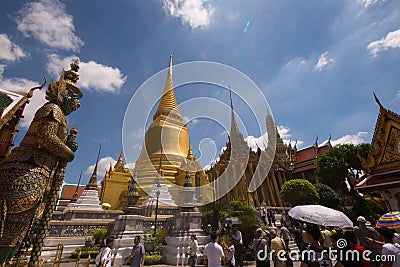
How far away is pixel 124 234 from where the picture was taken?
709 centimetres

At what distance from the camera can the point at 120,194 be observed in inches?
748

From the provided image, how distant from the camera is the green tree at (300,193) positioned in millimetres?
16062

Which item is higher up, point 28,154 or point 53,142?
point 53,142

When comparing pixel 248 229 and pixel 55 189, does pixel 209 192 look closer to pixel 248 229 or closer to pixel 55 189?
pixel 248 229

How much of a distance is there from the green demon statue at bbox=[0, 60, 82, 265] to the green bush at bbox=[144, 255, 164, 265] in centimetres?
471

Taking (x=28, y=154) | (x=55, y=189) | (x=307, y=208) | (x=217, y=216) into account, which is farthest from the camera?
(x=217, y=216)

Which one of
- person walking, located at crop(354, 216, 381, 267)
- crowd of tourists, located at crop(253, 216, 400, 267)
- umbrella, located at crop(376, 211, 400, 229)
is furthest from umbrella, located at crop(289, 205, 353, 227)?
crowd of tourists, located at crop(253, 216, 400, 267)

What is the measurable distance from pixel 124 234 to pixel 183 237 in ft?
6.49

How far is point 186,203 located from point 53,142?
6579 mm

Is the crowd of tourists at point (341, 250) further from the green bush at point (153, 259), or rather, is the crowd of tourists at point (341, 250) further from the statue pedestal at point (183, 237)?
the green bush at point (153, 259)

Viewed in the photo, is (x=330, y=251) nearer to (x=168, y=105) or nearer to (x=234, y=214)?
(x=234, y=214)

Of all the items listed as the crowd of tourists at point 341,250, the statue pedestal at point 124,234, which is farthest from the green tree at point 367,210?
the statue pedestal at point 124,234

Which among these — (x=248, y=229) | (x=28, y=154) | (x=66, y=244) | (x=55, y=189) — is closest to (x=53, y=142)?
(x=28, y=154)

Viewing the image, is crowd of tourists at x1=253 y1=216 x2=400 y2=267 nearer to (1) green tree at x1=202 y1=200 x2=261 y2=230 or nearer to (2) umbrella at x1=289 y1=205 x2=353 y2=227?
(2) umbrella at x1=289 y1=205 x2=353 y2=227
